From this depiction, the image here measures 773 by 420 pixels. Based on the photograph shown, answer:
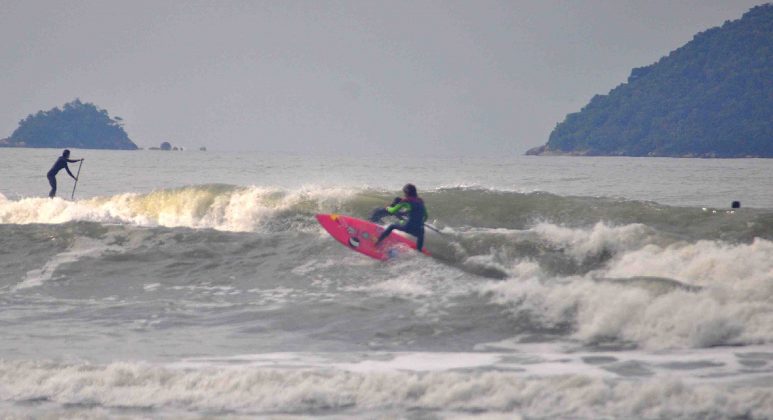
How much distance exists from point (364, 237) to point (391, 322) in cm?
488

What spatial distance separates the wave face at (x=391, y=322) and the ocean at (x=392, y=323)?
3cm

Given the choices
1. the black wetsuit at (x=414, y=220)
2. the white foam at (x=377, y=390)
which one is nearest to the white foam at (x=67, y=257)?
the black wetsuit at (x=414, y=220)

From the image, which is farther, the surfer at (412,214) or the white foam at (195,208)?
the white foam at (195,208)

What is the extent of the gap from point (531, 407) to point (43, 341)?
20.1 feet

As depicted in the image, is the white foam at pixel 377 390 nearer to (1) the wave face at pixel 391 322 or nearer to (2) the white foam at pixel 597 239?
(1) the wave face at pixel 391 322

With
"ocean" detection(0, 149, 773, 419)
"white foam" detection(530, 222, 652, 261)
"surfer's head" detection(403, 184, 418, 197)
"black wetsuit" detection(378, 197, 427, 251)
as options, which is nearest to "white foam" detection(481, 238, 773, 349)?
"ocean" detection(0, 149, 773, 419)

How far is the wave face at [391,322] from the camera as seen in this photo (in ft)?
30.1

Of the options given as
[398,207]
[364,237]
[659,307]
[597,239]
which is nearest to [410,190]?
[398,207]

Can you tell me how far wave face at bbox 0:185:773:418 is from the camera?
30.1ft

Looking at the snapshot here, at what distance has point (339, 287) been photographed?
1606 centimetres

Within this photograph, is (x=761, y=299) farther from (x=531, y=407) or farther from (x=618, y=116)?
(x=618, y=116)

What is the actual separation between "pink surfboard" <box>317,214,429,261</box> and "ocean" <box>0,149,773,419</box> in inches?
9.5

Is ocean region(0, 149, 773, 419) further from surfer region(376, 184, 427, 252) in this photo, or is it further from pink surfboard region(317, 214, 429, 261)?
surfer region(376, 184, 427, 252)

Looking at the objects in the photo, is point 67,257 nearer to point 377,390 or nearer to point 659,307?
point 377,390
